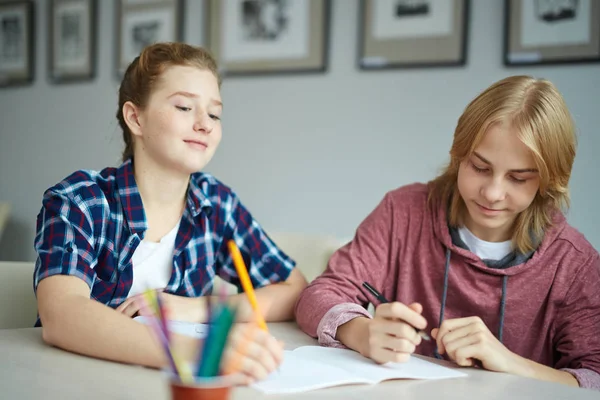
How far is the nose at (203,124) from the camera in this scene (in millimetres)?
1271

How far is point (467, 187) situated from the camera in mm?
1162

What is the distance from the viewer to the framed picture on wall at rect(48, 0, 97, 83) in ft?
9.37

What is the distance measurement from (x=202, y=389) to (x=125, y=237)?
78 centimetres

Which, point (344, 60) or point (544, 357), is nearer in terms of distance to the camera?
point (544, 357)

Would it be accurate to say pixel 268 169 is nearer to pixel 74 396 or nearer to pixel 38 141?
pixel 38 141

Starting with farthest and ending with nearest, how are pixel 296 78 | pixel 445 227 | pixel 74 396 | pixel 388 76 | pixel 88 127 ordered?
pixel 88 127
pixel 296 78
pixel 388 76
pixel 445 227
pixel 74 396

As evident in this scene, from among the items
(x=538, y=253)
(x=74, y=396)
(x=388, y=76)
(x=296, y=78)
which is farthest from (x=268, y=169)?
(x=74, y=396)

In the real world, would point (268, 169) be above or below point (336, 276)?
above

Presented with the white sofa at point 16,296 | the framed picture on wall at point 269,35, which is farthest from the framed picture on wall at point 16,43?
the white sofa at point 16,296

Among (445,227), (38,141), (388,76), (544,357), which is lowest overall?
(544,357)

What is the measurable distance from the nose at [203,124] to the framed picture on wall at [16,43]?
2.12m

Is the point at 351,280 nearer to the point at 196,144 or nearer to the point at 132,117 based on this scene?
the point at 196,144

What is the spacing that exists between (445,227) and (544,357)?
1.01 feet

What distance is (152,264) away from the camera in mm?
1254
